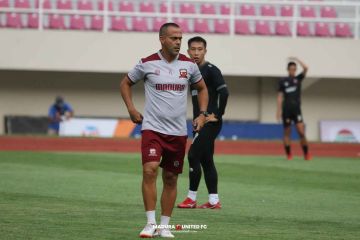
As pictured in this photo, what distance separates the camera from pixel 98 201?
1284 centimetres

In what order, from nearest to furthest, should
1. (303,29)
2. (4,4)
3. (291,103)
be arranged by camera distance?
(291,103) < (4,4) < (303,29)

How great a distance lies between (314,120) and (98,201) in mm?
22255

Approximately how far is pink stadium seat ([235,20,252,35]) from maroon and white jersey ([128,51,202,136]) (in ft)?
75.1

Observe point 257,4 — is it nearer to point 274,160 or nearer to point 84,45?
point 84,45

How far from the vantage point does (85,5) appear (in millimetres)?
31969

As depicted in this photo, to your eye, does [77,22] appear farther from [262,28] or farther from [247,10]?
[262,28]

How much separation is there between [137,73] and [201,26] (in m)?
22.5

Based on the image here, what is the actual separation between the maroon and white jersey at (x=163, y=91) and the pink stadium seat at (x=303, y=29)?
23.3 meters

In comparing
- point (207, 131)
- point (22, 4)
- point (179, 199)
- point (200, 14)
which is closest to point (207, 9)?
point (200, 14)

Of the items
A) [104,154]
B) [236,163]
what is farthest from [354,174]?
[104,154]

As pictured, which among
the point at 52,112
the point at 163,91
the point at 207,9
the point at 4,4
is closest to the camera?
the point at 163,91

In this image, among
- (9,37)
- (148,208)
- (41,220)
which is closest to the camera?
(148,208)

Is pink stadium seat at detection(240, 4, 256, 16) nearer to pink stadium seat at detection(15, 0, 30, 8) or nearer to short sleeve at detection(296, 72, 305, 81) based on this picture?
pink stadium seat at detection(15, 0, 30, 8)

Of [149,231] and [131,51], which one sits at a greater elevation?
[149,231]
